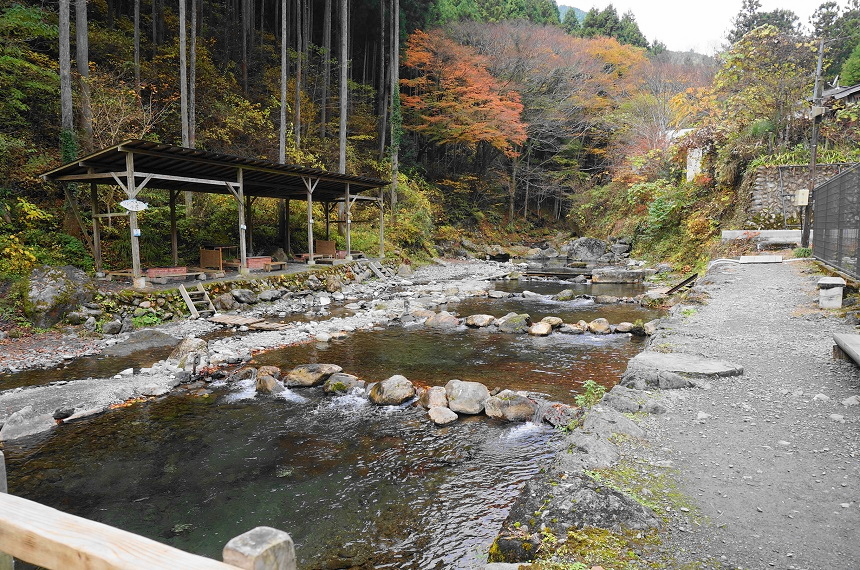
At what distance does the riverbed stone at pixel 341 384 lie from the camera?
6.32m

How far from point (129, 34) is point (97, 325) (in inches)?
668

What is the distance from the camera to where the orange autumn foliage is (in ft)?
78.6

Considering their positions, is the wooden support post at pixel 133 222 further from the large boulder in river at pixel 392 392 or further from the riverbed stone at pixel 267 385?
the large boulder in river at pixel 392 392

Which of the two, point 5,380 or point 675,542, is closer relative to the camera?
point 675,542

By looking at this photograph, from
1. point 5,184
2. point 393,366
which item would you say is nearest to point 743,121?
point 393,366

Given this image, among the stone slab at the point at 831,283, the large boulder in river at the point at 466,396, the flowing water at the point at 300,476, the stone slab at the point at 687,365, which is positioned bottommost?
the flowing water at the point at 300,476

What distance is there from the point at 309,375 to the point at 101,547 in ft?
18.3

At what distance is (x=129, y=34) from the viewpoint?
19891mm

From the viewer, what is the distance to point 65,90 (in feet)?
40.8

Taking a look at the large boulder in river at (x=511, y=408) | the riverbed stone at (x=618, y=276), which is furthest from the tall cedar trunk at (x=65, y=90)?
the riverbed stone at (x=618, y=276)

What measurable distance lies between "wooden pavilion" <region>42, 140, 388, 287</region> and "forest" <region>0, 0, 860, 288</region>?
1.37 metres

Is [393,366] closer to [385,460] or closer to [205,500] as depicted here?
[385,460]

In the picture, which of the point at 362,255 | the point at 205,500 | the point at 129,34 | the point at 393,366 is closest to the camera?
the point at 205,500

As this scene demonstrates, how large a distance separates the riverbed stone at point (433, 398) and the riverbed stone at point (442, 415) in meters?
0.11
